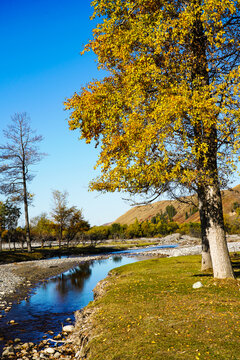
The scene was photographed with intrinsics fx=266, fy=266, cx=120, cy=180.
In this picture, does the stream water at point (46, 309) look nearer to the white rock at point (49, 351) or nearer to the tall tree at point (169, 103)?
the white rock at point (49, 351)

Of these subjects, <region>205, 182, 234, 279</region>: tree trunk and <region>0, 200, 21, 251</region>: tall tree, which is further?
<region>0, 200, 21, 251</region>: tall tree

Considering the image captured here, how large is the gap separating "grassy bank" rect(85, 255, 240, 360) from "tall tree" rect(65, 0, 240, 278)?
2.60 m

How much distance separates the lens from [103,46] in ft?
40.2

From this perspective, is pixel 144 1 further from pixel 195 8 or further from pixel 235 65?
pixel 235 65

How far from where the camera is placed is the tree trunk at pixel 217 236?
10.4 m

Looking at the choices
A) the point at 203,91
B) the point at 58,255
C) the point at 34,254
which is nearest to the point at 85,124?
the point at 203,91

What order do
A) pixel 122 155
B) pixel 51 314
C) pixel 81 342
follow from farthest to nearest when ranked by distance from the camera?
1. pixel 51 314
2. pixel 122 155
3. pixel 81 342

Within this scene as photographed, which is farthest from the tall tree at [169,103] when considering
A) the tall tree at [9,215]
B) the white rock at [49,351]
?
the tall tree at [9,215]

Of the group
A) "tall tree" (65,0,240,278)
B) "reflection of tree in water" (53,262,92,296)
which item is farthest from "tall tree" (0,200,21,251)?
"tall tree" (65,0,240,278)

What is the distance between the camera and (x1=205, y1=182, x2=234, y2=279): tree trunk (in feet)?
34.0

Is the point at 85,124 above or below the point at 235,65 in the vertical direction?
below

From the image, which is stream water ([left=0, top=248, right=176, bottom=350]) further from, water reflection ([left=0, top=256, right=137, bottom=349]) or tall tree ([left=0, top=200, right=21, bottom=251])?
tall tree ([left=0, top=200, right=21, bottom=251])

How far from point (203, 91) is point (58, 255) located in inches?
1564

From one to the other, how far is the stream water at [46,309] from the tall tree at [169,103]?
596cm
